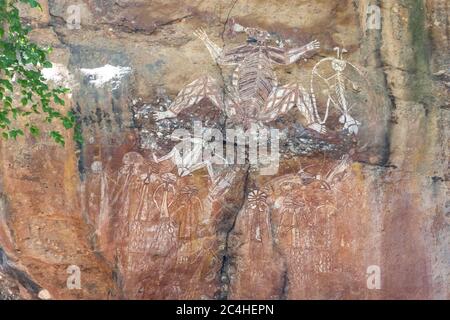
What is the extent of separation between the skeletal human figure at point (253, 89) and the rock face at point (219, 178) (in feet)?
0.11

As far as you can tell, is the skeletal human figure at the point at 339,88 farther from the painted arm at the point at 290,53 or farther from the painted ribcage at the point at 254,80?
the painted ribcage at the point at 254,80

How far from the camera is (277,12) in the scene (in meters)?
5.50

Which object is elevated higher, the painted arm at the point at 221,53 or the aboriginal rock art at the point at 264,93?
the painted arm at the point at 221,53

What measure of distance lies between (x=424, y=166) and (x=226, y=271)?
5.70ft

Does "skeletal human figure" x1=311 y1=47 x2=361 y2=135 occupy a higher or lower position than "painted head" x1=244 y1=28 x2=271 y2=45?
lower

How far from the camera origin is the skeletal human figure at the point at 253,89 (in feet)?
17.6

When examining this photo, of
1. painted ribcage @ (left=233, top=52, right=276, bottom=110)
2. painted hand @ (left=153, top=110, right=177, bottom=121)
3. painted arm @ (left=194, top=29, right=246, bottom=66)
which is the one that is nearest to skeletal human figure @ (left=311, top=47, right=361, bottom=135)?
painted ribcage @ (left=233, top=52, right=276, bottom=110)

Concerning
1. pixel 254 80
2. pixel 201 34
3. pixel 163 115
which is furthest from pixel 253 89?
pixel 163 115

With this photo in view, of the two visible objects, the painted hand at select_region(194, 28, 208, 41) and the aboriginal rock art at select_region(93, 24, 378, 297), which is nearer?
A: the aboriginal rock art at select_region(93, 24, 378, 297)

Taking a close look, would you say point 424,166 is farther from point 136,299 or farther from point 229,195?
point 136,299

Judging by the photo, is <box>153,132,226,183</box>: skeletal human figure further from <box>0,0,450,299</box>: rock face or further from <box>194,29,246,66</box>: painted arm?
<box>194,29,246,66</box>: painted arm

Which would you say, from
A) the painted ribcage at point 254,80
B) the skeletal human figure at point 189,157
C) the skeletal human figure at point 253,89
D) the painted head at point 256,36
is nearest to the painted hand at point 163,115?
the skeletal human figure at point 253,89

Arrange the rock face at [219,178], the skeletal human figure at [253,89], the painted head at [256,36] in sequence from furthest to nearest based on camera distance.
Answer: the painted head at [256,36], the skeletal human figure at [253,89], the rock face at [219,178]

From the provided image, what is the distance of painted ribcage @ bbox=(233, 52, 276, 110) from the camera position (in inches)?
213
